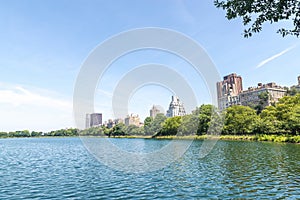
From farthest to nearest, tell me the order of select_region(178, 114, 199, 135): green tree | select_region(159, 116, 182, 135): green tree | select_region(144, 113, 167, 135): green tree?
select_region(144, 113, 167, 135): green tree < select_region(159, 116, 182, 135): green tree < select_region(178, 114, 199, 135): green tree

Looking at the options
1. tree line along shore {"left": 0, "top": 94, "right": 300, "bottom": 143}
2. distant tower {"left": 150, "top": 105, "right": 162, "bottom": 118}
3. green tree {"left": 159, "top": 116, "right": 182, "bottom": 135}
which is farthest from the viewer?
distant tower {"left": 150, "top": 105, "right": 162, "bottom": 118}

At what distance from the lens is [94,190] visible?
14.0m

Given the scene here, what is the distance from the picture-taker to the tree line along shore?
161ft

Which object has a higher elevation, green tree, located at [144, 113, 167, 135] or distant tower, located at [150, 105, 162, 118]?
distant tower, located at [150, 105, 162, 118]

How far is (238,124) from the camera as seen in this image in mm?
66438

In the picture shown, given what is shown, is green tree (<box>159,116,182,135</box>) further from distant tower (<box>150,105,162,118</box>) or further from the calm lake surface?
the calm lake surface


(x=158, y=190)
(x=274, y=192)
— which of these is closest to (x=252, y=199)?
(x=274, y=192)

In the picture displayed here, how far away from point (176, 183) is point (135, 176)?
141 inches

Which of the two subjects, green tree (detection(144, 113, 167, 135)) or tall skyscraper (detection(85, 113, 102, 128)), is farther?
green tree (detection(144, 113, 167, 135))

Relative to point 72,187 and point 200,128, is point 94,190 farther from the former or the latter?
point 200,128

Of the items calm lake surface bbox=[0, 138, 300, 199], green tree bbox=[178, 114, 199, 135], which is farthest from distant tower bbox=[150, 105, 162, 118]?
calm lake surface bbox=[0, 138, 300, 199]

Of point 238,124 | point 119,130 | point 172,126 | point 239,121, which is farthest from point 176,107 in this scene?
point 239,121

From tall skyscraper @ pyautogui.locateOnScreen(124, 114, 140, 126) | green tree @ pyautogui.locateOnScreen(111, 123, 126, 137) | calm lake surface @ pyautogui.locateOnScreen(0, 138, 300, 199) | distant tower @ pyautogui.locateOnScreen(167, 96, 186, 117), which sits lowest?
calm lake surface @ pyautogui.locateOnScreen(0, 138, 300, 199)

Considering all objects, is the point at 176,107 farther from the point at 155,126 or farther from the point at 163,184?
the point at 163,184
